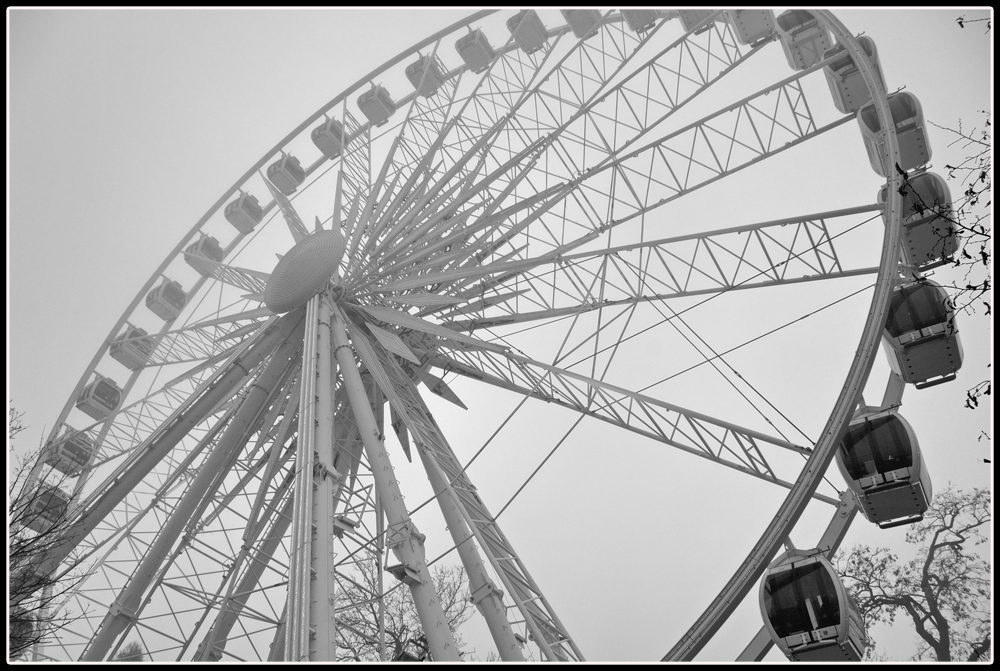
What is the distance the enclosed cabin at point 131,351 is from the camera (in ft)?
71.0

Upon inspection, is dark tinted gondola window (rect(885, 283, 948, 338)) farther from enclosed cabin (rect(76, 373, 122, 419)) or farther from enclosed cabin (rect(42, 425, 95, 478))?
enclosed cabin (rect(76, 373, 122, 419))

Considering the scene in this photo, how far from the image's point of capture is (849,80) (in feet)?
47.8

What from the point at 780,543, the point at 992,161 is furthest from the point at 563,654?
the point at 992,161

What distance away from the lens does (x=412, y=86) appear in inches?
917

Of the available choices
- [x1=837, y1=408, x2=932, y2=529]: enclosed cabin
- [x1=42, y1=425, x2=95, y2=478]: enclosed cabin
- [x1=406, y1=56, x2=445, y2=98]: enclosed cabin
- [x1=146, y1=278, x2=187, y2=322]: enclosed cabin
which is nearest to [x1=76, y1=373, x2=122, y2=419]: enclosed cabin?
[x1=42, y1=425, x2=95, y2=478]: enclosed cabin

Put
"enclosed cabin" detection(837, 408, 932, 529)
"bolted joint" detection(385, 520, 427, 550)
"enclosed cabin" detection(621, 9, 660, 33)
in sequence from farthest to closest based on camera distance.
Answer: "enclosed cabin" detection(621, 9, 660, 33) < "bolted joint" detection(385, 520, 427, 550) < "enclosed cabin" detection(837, 408, 932, 529)

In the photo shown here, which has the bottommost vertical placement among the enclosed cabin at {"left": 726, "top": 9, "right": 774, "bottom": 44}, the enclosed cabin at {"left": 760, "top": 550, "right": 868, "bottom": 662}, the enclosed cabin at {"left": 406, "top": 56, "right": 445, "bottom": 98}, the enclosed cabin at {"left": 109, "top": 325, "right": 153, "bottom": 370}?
the enclosed cabin at {"left": 760, "top": 550, "right": 868, "bottom": 662}

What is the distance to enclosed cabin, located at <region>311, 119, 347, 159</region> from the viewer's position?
2184cm

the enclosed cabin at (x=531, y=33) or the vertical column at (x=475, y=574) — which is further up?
the enclosed cabin at (x=531, y=33)

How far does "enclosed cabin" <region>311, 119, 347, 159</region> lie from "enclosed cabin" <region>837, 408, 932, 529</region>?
1490cm

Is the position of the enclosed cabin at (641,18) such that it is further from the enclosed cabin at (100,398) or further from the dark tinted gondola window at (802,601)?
the enclosed cabin at (100,398)

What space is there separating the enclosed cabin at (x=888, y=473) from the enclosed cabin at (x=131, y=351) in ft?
54.7

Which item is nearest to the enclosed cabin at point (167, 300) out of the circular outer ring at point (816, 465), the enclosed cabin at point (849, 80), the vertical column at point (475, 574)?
the vertical column at point (475, 574)

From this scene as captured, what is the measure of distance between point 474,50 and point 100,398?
12449 mm
